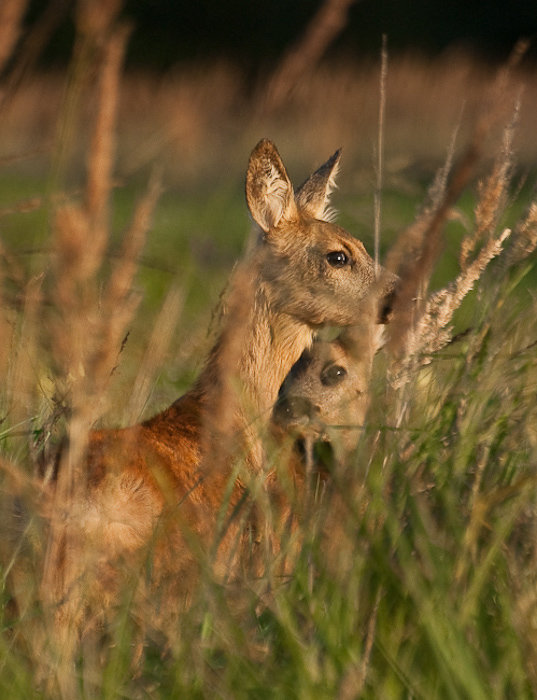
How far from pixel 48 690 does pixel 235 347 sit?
2.06 ft

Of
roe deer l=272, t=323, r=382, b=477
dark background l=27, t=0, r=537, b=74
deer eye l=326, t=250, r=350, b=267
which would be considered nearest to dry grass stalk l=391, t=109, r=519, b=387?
roe deer l=272, t=323, r=382, b=477

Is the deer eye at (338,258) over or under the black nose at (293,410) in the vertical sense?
over

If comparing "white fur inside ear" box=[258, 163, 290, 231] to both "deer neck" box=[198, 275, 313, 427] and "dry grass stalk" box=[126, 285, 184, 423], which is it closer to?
"deer neck" box=[198, 275, 313, 427]

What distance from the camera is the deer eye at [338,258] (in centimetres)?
413

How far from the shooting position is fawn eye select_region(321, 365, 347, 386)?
3664mm

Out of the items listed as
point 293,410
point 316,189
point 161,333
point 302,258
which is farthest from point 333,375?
point 161,333

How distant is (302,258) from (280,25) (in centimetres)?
2255

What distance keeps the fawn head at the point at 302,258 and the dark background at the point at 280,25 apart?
18.3 meters

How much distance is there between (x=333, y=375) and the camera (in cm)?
372

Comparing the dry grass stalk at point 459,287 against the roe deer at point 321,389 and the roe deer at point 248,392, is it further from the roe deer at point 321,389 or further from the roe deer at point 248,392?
the roe deer at point 321,389

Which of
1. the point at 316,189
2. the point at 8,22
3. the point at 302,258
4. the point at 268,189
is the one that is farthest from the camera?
the point at 316,189

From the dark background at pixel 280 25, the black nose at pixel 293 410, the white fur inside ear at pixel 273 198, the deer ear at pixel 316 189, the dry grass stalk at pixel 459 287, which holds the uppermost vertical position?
the dark background at pixel 280 25

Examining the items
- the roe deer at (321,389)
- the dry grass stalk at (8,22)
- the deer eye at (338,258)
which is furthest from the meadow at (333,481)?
the deer eye at (338,258)

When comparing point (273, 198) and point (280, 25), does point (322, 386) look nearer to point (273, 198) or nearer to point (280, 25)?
point (273, 198)
